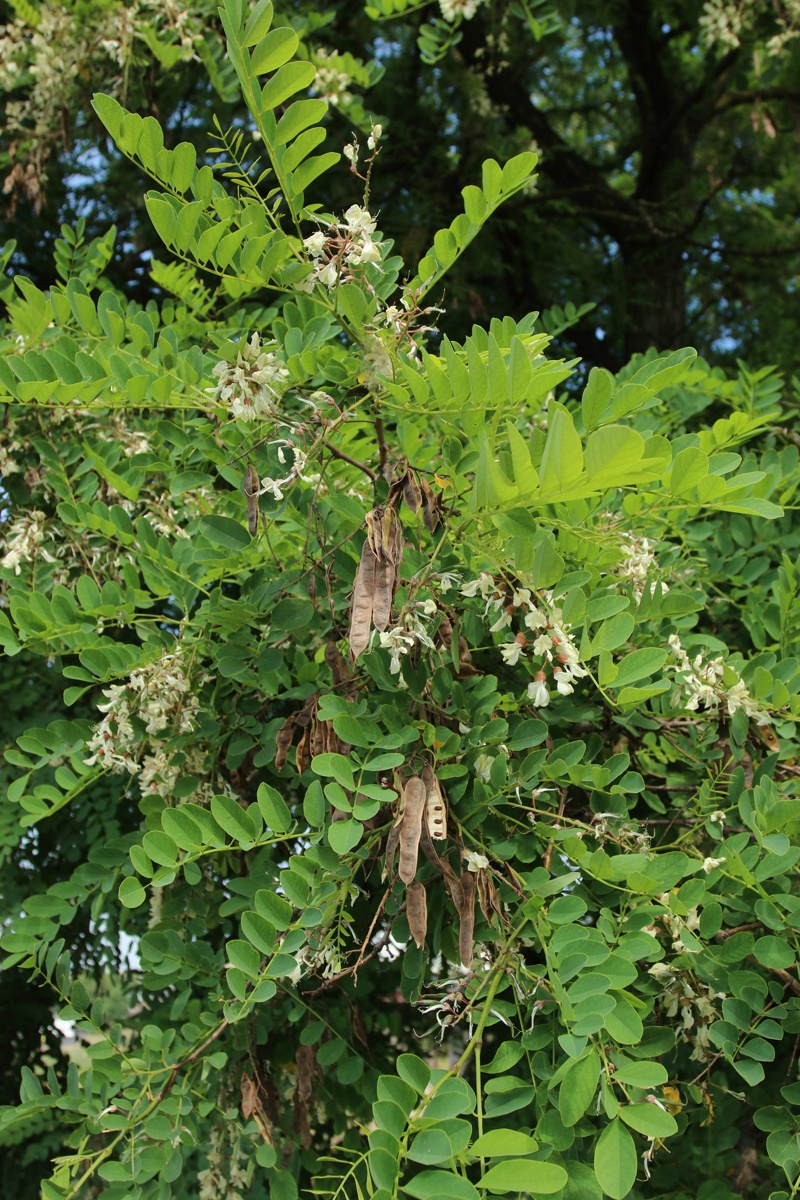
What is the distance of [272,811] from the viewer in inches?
41.4

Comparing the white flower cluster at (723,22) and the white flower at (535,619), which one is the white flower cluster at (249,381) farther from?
the white flower cluster at (723,22)

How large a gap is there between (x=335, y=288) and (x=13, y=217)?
214 cm

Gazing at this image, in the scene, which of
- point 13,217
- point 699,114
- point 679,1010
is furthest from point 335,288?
point 699,114

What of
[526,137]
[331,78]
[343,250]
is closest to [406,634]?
[343,250]

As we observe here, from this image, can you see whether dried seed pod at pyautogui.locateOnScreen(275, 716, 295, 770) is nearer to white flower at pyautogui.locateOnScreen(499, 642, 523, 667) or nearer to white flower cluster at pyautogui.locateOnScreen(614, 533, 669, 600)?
white flower at pyautogui.locateOnScreen(499, 642, 523, 667)

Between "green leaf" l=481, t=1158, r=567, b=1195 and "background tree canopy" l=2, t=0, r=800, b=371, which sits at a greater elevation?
Result: "background tree canopy" l=2, t=0, r=800, b=371

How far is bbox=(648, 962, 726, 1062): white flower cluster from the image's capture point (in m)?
1.09

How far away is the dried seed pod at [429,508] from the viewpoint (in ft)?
3.36

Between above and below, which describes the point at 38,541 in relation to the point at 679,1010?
above

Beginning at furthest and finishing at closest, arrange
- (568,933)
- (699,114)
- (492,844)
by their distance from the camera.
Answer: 1. (699,114)
2. (492,844)
3. (568,933)

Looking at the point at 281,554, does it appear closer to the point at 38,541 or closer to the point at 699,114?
the point at 38,541

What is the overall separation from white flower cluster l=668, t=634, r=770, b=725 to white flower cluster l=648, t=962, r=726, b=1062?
30 cm

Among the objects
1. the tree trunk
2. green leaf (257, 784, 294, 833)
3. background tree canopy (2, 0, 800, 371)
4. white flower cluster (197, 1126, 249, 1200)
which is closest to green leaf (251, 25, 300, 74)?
green leaf (257, 784, 294, 833)

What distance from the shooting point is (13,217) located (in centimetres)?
276
